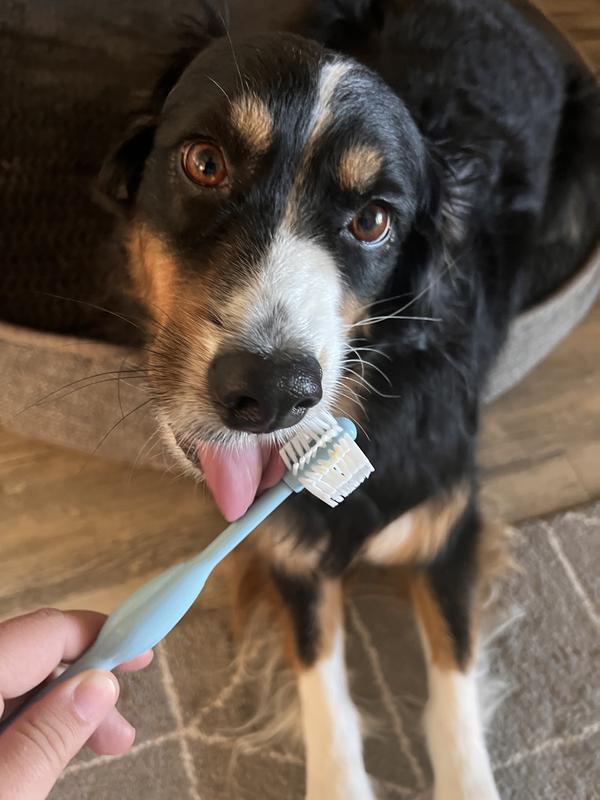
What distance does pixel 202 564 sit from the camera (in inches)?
46.1

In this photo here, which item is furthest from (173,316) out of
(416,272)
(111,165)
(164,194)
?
(416,272)

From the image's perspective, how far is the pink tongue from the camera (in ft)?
4.79

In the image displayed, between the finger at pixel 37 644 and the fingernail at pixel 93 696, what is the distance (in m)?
0.11

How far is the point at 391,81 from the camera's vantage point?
1965mm

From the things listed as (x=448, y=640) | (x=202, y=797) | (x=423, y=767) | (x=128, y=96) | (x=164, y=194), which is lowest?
(x=202, y=797)

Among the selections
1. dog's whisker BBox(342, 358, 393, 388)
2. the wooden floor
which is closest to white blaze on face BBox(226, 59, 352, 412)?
dog's whisker BBox(342, 358, 393, 388)

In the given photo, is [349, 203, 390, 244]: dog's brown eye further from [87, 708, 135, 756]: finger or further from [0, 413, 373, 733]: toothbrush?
[87, 708, 135, 756]: finger

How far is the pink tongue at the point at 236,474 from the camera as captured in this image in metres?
1.46

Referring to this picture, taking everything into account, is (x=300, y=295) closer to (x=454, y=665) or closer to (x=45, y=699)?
(x=45, y=699)

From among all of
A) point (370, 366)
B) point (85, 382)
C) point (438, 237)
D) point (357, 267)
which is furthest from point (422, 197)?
point (85, 382)

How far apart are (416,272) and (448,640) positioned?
828mm

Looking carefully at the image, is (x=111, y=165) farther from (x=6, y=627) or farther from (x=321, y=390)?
(x=6, y=627)

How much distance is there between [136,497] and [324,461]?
1.00 m

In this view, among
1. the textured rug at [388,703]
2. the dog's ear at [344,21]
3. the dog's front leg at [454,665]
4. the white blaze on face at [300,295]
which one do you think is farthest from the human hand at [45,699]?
the dog's ear at [344,21]
